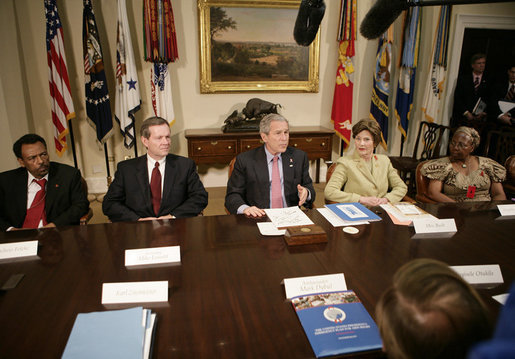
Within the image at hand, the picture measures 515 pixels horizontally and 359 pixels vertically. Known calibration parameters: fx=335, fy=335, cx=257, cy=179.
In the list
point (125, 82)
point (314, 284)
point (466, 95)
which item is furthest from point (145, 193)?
point (466, 95)

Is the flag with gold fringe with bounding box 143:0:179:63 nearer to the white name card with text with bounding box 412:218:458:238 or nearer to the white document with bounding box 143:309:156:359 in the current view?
the white name card with text with bounding box 412:218:458:238

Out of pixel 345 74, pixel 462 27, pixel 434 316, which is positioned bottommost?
pixel 434 316

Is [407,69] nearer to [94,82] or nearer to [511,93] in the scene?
[511,93]

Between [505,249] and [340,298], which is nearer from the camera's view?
[340,298]

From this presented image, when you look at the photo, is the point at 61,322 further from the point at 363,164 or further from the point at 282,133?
the point at 363,164

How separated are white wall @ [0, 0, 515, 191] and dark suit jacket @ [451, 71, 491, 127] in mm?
539

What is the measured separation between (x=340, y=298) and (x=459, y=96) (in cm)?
522

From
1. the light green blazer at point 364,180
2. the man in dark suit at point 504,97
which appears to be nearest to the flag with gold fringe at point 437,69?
the man in dark suit at point 504,97

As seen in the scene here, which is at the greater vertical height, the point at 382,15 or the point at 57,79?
the point at 382,15

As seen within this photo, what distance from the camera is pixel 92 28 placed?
405 centimetres

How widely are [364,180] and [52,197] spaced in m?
2.28

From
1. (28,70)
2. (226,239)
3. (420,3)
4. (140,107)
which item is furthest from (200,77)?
(420,3)

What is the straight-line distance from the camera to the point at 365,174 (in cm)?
258

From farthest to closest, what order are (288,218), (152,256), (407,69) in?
(407,69) → (288,218) → (152,256)
